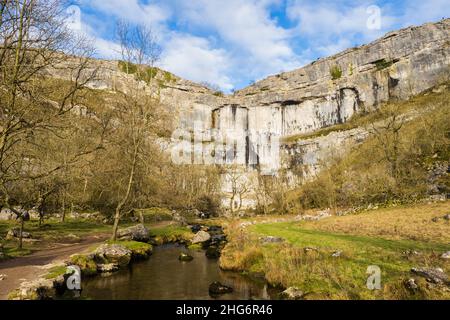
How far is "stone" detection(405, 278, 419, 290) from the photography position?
30.7ft

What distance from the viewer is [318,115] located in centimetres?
9994

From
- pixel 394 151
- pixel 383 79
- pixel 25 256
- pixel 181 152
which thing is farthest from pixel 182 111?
pixel 25 256

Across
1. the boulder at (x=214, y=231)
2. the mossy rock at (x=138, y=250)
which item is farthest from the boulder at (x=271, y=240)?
the boulder at (x=214, y=231)

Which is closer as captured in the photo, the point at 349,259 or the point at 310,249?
the point at 349,259

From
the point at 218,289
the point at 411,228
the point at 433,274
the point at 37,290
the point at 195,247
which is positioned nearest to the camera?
the point at 433,274

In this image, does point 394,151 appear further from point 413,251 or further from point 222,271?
point 222,271

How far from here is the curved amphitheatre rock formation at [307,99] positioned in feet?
272

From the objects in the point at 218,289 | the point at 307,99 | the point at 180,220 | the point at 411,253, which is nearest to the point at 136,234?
the point at 218,289

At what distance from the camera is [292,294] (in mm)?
11586

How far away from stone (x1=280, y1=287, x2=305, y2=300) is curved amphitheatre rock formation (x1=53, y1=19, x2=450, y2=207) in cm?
6944

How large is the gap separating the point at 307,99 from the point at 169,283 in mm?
96982

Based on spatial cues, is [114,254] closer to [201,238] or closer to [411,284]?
[201,238]
